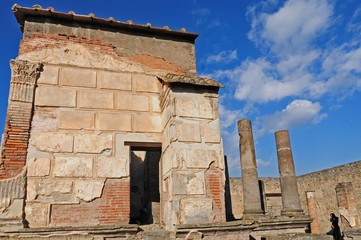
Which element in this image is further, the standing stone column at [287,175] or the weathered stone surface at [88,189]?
the standing stone column at [287,175]

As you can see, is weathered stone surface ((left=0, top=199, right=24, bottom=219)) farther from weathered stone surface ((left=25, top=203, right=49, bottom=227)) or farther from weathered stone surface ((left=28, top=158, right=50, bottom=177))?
weathered stone surface ((left=28, top=158, right=50, bottom=177))

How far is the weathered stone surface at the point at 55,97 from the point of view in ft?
19.5

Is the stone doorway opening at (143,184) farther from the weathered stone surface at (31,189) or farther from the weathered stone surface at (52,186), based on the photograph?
the weathered stone surface at (31,189)

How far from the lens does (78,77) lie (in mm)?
6336

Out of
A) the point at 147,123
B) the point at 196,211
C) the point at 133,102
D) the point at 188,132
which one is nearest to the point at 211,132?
the point at 188,132

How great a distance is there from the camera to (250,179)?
862cm

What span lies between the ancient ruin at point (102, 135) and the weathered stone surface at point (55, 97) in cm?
2

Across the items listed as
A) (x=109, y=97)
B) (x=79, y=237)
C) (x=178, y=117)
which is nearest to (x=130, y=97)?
(x=109, y=97)

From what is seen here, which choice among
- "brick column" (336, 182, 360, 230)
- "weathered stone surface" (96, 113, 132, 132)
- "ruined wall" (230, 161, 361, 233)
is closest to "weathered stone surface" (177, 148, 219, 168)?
"weathered stone surface" (96, 113, 132, 132)

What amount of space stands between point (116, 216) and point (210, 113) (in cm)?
280

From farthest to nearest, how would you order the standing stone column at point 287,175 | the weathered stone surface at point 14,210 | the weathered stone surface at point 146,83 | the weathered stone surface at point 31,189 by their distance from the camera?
the standing stone column at point 287,175 < the weathered stone surface at point 146,83 < the weathered stone surface at point 31,189 < the weathered stone surface at point 14,210

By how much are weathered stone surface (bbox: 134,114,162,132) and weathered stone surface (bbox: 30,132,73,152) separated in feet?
4.59

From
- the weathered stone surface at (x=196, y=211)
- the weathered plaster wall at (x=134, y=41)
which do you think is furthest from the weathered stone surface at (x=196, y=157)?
the weathered plaster wall at (x=134, y=41)

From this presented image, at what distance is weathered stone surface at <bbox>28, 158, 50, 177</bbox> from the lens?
5480 millimetres
